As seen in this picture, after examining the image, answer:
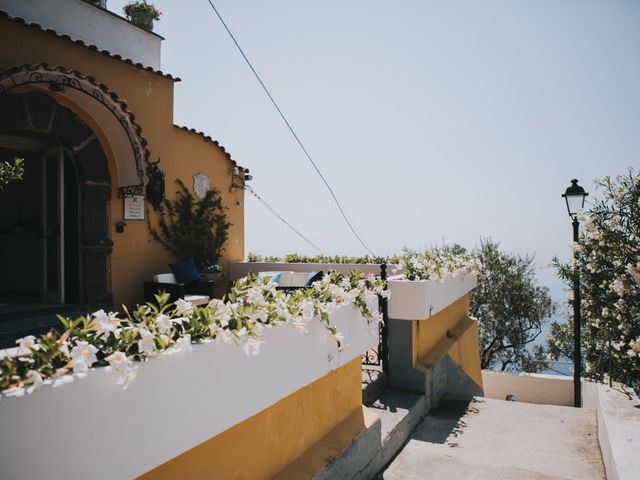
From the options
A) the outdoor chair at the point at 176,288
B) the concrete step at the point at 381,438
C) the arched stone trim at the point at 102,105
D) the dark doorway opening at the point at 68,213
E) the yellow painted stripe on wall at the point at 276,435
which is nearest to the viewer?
the yellow painted stripe on wall at the point at 276,435

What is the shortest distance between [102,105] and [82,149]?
3.06 ft

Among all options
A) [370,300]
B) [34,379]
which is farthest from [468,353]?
[34,379]

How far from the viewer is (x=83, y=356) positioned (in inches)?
66.4

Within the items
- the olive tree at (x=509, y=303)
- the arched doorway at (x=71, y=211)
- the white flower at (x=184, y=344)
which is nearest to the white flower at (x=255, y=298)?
the white flower at (x=184, y=344)

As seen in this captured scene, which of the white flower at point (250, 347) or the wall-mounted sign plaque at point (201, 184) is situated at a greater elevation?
the wall-mounted sign plaque at point (201, 184)

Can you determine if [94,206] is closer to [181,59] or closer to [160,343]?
[181,59]

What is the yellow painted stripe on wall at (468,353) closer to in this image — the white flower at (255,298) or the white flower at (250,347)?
the white flower at (255,298)

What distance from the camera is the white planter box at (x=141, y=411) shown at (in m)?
1.53

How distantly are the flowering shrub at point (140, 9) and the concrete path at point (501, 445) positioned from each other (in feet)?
30.4

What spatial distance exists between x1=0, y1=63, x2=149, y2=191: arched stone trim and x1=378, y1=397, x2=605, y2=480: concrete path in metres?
5.85

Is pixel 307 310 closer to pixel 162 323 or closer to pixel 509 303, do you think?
pixel 162 323

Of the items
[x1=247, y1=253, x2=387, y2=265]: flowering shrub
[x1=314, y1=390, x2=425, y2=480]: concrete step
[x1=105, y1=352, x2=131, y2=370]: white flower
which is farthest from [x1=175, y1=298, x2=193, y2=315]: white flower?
[x1=247, y1=253, x2=387, y2=265]: flowering shrub

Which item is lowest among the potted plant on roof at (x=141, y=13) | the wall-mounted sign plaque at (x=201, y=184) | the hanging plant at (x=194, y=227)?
the hanging plant at (x=194, y=227)

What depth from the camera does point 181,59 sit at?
977cm
